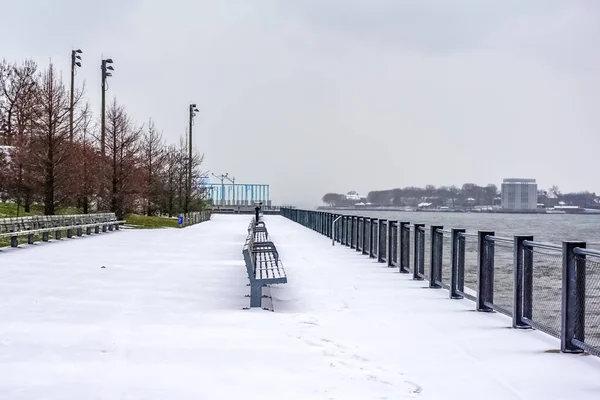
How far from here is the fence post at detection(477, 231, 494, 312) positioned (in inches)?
409

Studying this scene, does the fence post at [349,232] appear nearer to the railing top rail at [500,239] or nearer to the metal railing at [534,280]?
the metal railing at [534,280]

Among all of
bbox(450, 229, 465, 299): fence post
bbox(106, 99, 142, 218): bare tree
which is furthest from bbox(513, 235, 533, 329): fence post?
bbox(106, 99, 142, 218): bare tree

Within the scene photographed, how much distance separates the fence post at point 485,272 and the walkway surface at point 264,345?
320 mm

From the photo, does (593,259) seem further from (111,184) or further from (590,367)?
(111,184)

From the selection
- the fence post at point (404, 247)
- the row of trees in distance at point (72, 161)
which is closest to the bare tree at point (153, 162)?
the row of trees in distance at point (72, 161)

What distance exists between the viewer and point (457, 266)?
1195cm

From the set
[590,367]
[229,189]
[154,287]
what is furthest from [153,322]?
[229,189]

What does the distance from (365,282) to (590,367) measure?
7536mm

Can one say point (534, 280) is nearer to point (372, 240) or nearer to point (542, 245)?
point (542, 245)

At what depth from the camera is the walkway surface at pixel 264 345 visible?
20.0ft

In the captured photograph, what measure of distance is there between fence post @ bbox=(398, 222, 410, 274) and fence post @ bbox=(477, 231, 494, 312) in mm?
5384

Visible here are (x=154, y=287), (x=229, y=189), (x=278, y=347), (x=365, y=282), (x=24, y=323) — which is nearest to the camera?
(x=278, y=347)

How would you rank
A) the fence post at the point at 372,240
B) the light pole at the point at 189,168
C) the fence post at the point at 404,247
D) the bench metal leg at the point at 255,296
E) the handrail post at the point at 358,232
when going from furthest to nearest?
the light pole at the point at 189,168 → the handrail post at the point at 358,232 → the fence post at the point at 372,240 → the fence post at the point at 404,247 → the bench metal leg at the point at 255,296

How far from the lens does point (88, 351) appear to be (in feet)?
24.4
